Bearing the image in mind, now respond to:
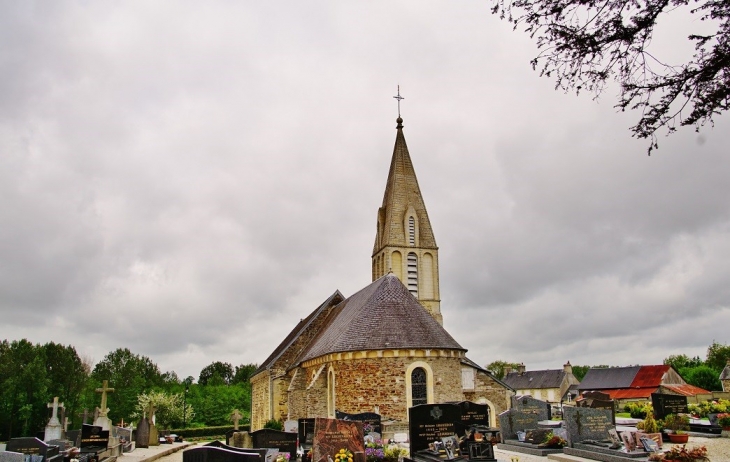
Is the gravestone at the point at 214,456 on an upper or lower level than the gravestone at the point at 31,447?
upper

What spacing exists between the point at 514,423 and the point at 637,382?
4358 cm

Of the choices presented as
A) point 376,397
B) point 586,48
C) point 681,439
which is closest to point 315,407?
point 376,397

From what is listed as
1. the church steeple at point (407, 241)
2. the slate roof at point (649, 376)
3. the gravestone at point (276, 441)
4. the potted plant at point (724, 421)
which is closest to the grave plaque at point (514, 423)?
the potted plant at point (724, 421)

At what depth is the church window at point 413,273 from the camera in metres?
41.2

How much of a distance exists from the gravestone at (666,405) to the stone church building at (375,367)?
265 inches

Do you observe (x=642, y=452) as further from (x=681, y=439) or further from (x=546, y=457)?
(x=681, y=439)

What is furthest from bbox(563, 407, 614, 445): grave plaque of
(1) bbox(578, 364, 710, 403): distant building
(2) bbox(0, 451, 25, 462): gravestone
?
(1) bbox(578, 364, 710, 403): distant building

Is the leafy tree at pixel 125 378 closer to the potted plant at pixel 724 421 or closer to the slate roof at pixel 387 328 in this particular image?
the slate roof at pixel 387 328

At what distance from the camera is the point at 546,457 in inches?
589

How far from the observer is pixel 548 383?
69.9 meters

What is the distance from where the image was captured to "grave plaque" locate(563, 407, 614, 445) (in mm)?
14602

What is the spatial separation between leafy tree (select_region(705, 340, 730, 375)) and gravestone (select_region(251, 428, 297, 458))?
66.6m

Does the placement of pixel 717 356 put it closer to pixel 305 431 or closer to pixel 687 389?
pixel 687 389

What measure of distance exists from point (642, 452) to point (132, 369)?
75.0 m
